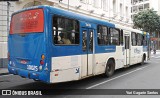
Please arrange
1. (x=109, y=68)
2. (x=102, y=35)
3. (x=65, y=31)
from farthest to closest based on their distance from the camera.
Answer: (x=109, y=68) < (x=102, y=35) < (x=65, y=31)

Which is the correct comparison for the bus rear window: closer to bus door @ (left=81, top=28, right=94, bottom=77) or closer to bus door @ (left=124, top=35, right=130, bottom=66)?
bus door @ (left=81, top=28, right=94, bottom=77)

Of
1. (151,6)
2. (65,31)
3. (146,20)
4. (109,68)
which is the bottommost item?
(109,68)

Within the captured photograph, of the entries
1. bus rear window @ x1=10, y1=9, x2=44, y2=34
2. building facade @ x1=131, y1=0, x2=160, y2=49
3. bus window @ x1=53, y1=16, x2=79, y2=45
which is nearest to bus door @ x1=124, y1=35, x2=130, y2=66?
bus window @ x1=53, y1=16, x2=79, y2=45

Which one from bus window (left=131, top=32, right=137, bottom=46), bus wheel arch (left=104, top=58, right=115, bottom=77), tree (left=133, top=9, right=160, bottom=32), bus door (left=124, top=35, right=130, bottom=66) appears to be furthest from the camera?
tree (left=133, top=9, right=160, bottom=32)

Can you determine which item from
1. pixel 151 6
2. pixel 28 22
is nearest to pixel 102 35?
pixel 28 22

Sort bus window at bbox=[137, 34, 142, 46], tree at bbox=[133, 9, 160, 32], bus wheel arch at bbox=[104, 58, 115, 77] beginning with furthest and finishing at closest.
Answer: tree at bbox=[133, 9, 160, 32]
bus window at bbox=[137, 34, 142, 46]
bus wheel arch at bbox=[104, 58, 115, 77]

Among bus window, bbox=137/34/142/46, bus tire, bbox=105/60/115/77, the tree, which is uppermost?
the tree

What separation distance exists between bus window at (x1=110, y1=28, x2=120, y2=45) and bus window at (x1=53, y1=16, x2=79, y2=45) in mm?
3498

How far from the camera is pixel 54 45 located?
8.03 m

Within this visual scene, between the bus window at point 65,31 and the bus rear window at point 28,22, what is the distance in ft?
1.68

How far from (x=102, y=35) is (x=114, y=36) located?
1543 mm

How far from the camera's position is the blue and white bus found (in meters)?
7.91

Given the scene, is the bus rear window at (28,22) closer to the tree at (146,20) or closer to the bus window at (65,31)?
the bus window at (65,31)

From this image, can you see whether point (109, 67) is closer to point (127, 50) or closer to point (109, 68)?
point (109, 68)
